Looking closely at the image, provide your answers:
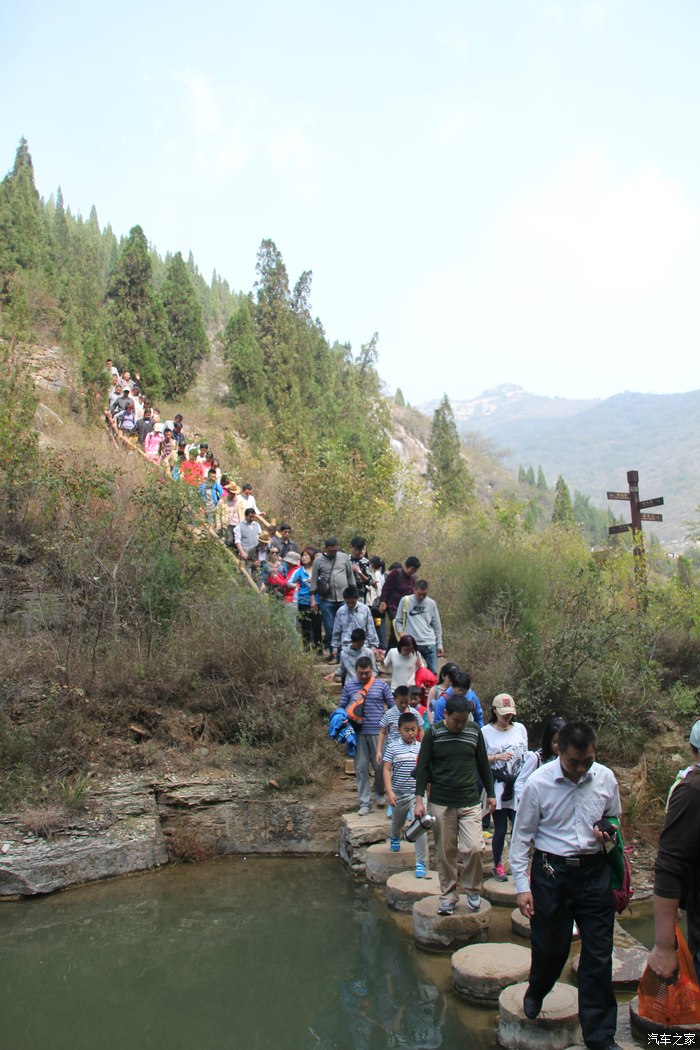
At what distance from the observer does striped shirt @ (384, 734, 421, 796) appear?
321 inches

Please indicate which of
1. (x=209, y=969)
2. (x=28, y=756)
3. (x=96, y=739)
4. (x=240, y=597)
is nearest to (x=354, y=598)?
(x=240, y=597)

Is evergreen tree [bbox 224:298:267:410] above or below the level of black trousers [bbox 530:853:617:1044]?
above

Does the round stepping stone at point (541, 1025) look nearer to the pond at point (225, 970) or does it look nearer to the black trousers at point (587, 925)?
the pond at point (225, 970)

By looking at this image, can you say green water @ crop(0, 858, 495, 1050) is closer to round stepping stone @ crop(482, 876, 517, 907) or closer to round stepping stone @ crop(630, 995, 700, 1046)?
round stepping stone @ crop(482, 876, 517, 907)

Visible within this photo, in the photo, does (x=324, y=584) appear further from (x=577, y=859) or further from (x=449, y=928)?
(x=577, y=859)

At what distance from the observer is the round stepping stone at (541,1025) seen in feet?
17.0

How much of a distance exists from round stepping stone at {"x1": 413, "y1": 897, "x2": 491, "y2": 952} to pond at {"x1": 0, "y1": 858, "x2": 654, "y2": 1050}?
0.52 ft

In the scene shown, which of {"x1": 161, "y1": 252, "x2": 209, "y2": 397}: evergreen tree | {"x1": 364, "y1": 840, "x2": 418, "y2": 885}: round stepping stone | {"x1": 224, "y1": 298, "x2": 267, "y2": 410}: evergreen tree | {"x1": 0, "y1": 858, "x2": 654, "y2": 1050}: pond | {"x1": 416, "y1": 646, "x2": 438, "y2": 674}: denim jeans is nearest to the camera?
{"x1": 0, "y1": 858, "x2": 654, "y2": 1050}: pond

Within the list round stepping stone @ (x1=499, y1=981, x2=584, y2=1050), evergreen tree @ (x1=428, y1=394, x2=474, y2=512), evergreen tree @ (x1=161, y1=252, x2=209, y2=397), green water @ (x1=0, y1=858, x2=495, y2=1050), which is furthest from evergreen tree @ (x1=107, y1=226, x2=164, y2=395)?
round stepping stone @ (x1=499, y1=981, x2=584, y2=1050)

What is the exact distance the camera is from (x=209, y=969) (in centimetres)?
676

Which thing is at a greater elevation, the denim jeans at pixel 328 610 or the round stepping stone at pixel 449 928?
the denim jeans at pixel 328 610

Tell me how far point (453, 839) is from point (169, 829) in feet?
13.0

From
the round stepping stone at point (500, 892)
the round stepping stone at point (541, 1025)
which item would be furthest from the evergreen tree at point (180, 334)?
the round stepping stone at point (541, 1025)

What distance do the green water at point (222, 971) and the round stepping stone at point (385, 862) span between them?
17 centimetres
